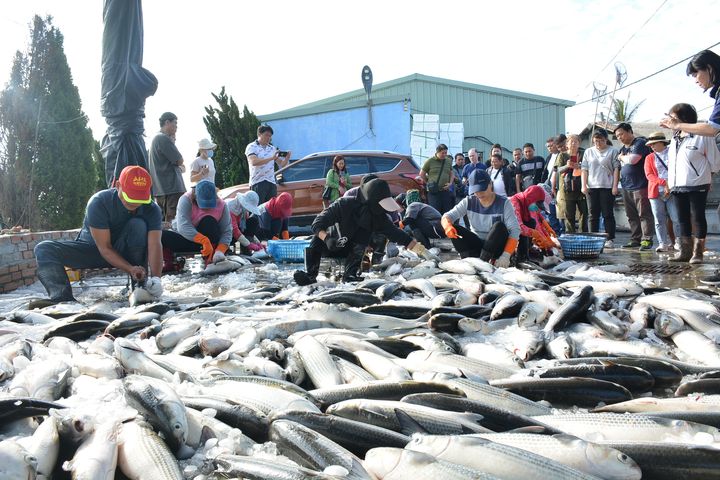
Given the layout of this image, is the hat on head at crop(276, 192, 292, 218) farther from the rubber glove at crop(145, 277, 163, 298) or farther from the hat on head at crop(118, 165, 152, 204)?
the rubber glove at crop(145, 277, 163, 298)

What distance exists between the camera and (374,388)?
262 cm

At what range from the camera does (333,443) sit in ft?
6.68

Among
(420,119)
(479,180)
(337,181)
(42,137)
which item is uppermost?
(420,119)

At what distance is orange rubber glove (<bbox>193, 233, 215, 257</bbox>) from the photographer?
8008 mm

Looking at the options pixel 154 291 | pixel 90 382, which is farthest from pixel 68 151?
pixel 90 382

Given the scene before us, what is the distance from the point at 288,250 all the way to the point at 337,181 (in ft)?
12.0

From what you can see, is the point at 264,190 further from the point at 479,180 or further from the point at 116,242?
the point at 479,180

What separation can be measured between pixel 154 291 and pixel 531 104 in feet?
71.4

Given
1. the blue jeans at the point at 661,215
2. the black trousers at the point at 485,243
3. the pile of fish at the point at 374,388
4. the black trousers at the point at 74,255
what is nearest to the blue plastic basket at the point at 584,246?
the blue jeans at the point at 661,215

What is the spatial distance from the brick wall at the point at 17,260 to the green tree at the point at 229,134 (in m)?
15.1

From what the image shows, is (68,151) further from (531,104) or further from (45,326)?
(531,104)

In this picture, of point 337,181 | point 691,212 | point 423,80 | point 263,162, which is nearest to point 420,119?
point 423,80

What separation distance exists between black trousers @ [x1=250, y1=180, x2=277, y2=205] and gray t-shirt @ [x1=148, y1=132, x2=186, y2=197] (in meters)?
2.16

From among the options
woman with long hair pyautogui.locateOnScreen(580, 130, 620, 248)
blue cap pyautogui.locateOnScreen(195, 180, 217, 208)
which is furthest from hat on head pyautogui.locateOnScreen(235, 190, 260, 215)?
woman with long hair pyautogui.locateOnScreen(580, 130, 620, 248)
